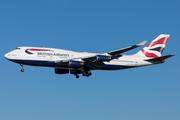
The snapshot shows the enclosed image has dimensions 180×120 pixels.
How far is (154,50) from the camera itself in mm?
52969

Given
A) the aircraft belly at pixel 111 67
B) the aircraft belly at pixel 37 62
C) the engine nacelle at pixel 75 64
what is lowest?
the aircraft belly at pixel 111 67

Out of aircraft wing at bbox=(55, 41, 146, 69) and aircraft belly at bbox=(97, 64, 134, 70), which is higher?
aircraft wing at bbox=(55, 41, 146, 69)

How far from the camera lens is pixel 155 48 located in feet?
174

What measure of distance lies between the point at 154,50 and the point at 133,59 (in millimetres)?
5862

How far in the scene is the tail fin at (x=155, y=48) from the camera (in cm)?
5256

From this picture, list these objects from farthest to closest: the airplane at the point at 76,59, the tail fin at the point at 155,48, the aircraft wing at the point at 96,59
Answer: the tail fin at the point at 155,48, the airplane at the point at 76,59, the aircraft wing at the point at 96,59

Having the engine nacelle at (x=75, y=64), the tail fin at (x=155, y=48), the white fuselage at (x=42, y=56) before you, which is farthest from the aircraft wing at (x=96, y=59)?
the tail fin at (x=155, y=48)

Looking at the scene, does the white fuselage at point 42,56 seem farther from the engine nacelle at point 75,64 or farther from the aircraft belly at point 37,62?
the engine nacelle at point 75,64

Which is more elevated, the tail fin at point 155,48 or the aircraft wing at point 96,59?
the tail fin at point 155,48

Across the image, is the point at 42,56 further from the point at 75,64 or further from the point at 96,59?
the point at 96,59

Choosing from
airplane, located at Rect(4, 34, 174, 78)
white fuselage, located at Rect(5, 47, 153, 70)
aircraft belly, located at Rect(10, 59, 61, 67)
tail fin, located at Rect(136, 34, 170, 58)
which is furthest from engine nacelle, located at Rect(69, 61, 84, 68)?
tail fin, located at Rect(136, 34, 170, 58)

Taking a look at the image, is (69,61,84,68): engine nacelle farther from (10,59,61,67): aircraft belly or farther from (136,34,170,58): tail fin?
(136,34,170,58): tail fin

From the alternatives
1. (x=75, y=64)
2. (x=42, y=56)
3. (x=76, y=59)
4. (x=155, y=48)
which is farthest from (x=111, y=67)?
(x=42, y=56)

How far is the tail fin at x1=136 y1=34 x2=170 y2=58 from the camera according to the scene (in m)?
52.6
